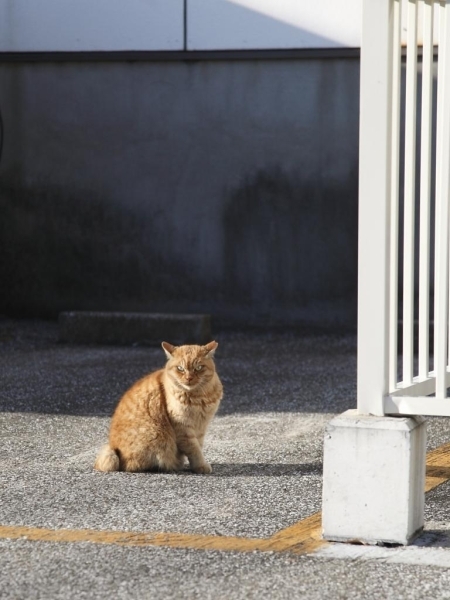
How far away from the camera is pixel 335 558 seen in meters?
4.39

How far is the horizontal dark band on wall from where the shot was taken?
12.3 meters

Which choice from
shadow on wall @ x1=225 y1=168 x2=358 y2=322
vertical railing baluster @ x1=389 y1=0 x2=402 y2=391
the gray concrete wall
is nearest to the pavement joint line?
vertical railing baluster @ x1=389 y1=0 x2=402 y2=391

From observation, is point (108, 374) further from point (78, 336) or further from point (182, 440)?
point (182, 440)

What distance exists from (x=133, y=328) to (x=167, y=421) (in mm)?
5626

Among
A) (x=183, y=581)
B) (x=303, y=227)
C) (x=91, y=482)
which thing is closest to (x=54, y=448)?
(x=91, y=482)

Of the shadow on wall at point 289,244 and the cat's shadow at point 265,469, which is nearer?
the cat's shadow at point 265,469

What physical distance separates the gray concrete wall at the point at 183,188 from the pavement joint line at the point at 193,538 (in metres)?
7.96

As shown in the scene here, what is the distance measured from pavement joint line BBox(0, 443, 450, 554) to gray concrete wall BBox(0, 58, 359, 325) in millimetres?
7957

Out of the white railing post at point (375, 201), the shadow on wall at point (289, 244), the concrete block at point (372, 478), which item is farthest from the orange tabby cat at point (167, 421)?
the shadow on wall at point (289, 244)

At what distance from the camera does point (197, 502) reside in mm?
5324

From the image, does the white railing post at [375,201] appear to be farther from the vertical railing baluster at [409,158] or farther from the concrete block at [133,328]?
the concrete block at [133,328]

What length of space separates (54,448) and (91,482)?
1.05 m

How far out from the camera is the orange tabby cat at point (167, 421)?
5.95m

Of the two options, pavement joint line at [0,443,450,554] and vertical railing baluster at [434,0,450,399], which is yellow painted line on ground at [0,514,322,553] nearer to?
pavement joint line at [0,443,450,554]
